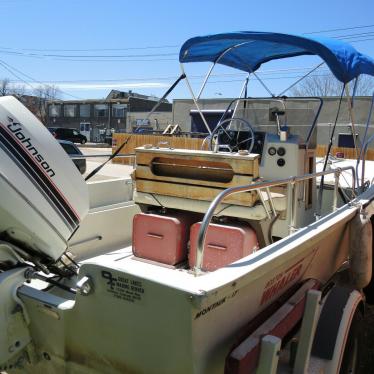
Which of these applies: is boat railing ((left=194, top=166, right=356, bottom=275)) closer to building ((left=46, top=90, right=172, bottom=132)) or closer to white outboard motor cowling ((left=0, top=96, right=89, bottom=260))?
white outboard motor cowling ((left=0, top=96, right=89, bottom=260))

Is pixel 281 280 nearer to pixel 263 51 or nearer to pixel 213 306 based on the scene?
pixel 213 306

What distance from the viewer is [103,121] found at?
56.2 metres

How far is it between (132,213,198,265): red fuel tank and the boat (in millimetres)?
10

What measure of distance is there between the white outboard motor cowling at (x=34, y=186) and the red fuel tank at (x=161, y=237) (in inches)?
37.6

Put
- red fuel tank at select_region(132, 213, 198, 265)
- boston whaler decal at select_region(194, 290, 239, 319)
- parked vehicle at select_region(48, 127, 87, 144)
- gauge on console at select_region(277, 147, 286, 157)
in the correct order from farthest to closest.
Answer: parked vehicle at select_region(48, 127, 87, 144), gauge on console at select_region(277, 147, 286, 157), red fuel tank at select_region(132, 213, 198, 265), boston whaler decal at select_region(194, 290, 239, 319)

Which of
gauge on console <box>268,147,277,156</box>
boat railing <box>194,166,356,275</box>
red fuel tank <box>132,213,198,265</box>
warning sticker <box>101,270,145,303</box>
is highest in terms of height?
gauge on console <box>268,147,277,156</box>

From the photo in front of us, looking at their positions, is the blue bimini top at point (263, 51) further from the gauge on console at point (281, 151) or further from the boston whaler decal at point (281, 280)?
the boston whaler decal at point (281, 280)

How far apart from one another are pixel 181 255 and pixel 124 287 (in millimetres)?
1748

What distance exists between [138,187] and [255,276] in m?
2.04

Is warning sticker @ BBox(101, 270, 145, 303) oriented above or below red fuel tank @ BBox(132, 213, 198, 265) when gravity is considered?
above

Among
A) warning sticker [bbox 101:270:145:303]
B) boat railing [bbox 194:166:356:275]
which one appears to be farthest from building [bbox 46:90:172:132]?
warning sticker [bbox 101:270:145:303]

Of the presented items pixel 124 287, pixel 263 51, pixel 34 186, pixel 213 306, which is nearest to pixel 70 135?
pixel 263 51

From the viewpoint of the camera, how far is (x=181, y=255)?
3445 millimetres

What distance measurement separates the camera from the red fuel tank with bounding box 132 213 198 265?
134 inches
